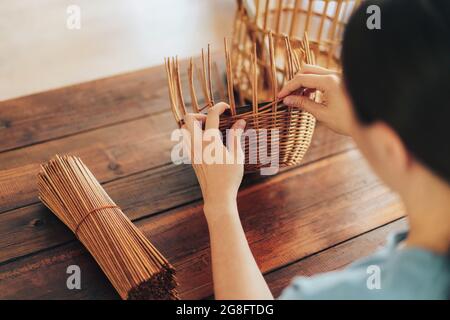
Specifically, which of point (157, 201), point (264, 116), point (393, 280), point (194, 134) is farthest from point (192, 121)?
point (393, 280)

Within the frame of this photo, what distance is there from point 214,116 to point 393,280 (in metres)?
0.48

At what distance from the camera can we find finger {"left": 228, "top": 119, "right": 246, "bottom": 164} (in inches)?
36.8

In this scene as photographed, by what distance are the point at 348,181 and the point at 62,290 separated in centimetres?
67

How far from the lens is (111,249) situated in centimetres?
90

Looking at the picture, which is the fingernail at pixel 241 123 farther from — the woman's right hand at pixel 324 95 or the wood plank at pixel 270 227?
the wood plank at pixel 270 227

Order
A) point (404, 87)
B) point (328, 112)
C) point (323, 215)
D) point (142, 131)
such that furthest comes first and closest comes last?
1. point (142, 131)
2. point (323, 215)
3. point (328, 112)
4. point (404, 87)

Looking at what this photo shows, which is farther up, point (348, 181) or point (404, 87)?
point (404, 87)

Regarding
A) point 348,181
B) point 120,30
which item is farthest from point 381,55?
point 120,30

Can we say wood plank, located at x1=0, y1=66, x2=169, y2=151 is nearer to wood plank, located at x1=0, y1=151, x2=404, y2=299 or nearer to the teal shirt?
wood plank, located at x1=0, y1=151, x2=404, y2=299

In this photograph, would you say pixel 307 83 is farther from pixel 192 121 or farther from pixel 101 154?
pixel 101 154

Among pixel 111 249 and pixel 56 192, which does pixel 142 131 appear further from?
pixel 111 249

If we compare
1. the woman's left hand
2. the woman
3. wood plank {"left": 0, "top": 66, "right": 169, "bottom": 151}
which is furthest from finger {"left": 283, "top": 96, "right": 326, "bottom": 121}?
wood plank {"left": 0, "top": 66, "right": 169, "bottom": 151}

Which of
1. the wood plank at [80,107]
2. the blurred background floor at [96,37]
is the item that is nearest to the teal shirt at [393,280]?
the wood plank at [80,107]

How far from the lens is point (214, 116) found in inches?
37.2
